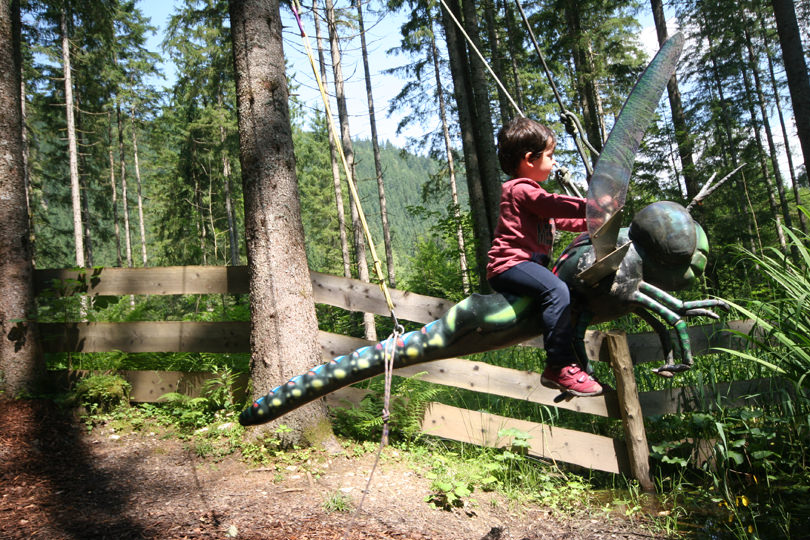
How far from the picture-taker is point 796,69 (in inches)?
301

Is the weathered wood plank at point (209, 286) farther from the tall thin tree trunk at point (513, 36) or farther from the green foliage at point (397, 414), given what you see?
the tall thin tree trunk at point (513, 36)

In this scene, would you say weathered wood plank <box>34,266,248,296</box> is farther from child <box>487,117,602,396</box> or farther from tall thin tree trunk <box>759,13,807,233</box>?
tall thin tree trunk <box>759,13,807,233</box>

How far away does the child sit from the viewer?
5.54 ft

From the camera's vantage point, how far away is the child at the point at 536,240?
1.69 meters

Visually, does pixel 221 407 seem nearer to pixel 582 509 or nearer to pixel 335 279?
pixel 335 279

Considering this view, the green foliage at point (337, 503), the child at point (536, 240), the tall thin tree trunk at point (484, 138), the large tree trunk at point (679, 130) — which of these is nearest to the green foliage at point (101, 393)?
the green foliage at point (337, 503)

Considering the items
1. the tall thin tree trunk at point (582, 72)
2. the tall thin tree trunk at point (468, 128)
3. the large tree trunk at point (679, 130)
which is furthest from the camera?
the tall thin tree trunk at point (582, 72)

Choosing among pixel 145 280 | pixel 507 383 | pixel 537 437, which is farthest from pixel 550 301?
pixel 145 280

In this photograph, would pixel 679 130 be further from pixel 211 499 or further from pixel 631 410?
pixel 211 499

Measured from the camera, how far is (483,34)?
14594 millimetres

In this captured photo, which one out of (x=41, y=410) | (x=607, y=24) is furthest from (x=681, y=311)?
(x=607, y=24)

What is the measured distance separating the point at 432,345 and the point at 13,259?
4.88 m

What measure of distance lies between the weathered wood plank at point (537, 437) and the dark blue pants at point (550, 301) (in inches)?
110

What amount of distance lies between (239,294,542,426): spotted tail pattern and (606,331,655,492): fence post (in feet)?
8.74
